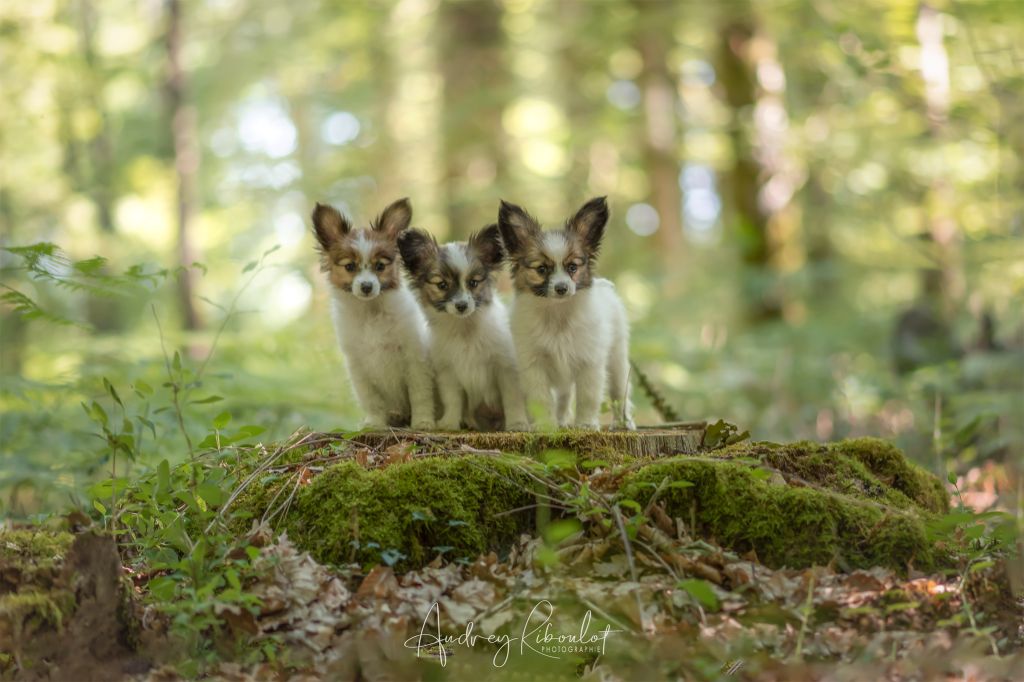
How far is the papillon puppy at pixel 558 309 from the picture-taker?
20.1ft

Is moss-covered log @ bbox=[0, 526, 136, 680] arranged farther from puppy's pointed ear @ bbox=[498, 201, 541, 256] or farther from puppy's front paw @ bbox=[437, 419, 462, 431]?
puppy's pointed ear @ bbox=[498, 201, 541, 256]

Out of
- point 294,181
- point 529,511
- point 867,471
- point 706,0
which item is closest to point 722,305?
point 706,0

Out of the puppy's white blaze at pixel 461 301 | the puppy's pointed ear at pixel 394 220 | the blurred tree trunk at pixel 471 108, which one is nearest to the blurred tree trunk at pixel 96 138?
the blurred tree trunk at pixel 471 108

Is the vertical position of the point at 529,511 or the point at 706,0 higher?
the point at 706,0

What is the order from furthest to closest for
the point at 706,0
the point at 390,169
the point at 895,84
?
the point at 390,169, the point at 706,0, the point at 895,84

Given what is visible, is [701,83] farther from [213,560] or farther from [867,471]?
[213,560]

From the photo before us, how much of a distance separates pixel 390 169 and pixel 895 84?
342 inches

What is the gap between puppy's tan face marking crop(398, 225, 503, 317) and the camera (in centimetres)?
620

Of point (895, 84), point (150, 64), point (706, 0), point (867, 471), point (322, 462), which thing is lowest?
point (867, 471)

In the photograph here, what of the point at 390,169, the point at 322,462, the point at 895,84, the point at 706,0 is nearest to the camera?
the point at 322,462

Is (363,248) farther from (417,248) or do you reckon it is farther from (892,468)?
(892,468)

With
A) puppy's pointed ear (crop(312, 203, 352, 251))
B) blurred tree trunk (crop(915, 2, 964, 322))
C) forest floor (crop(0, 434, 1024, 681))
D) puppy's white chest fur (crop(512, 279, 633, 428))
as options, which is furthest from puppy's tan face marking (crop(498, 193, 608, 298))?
blurred tree trunk (crop(915, 2, 964, 322))

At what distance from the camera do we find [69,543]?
4559mm
